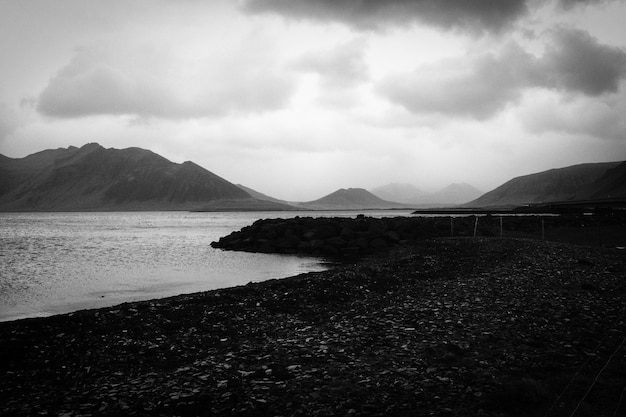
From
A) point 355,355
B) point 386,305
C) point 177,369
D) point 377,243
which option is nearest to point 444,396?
point 355,355

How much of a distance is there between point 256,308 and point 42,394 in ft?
26.6

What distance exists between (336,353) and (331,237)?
4021 centimetres

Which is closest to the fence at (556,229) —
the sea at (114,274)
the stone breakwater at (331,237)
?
the stone breakwater at (331,237)

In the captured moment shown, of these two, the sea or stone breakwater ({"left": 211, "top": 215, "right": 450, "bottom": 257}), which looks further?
stone breakwater ({"left": 211, "top": 215, "right": 450, "bottom": 257})

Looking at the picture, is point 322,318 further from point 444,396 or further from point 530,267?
point 530,267

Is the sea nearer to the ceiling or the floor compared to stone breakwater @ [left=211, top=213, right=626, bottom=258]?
nearer to the floor

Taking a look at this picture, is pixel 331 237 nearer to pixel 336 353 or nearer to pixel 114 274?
pixel 114 274

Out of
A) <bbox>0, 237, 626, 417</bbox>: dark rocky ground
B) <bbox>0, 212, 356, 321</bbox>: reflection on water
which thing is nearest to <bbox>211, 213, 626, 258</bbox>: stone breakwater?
<bbox>0, 212, 356, 321</bbox>: reflection on water

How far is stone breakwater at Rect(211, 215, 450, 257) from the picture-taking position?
46250mm

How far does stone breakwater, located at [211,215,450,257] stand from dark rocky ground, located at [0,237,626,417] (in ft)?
83.9

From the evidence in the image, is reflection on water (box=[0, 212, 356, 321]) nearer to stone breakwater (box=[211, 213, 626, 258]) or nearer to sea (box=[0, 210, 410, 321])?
sea (box=[0, 210, 410, 321])

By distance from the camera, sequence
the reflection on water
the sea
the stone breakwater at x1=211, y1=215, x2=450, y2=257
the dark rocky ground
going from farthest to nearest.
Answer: the stone breakwater at x1=211, y1=215, x2=450, y2=257, the reflection on water, the sea, the dark rocky ground

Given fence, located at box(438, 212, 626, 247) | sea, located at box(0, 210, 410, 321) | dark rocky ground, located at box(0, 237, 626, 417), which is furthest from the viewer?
fence, located at box(438, 212, 626, 247)

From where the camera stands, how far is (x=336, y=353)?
10.7 meters
